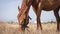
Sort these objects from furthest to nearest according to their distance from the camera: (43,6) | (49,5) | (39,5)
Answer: (49,5) → (43,6) → (39,5)

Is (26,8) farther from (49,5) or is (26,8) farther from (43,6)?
(49,5)

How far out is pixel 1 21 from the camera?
14570mm

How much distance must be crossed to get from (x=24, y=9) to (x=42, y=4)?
1.14m

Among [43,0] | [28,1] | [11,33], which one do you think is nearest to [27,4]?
[28,1]

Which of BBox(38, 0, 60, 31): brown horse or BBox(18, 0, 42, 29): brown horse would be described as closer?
BBox(18, 0, 42, 29): brown horse

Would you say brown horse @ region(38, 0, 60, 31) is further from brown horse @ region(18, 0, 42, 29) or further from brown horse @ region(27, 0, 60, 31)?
brown horse @ region(18, 0, 42, 29)

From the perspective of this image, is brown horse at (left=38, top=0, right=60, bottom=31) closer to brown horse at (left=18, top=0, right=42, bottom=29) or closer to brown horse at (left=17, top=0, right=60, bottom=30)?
brown horse at (left=17, top=0, right=60, bottom=30)

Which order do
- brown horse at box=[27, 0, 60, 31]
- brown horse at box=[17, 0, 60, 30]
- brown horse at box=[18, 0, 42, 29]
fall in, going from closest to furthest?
brown horse at box=[18, 0, 42, 29], brown horse at box=[17, 0, 60, 30], brown horse at box=[27, 0, 60, 31]

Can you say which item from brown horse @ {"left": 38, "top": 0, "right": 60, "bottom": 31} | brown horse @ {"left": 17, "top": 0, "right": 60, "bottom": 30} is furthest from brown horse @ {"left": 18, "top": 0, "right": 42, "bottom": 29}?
brown horse @ {"left": 38, "top": 0, "right": 60, "bottom": 31}

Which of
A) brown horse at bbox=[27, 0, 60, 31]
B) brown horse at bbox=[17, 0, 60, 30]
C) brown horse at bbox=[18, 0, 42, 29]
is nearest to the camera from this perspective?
brown horse at bbox=[18, 0, 42, 29]

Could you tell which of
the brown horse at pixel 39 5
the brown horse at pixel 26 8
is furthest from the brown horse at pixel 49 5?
the brown horse at pixel 26 8

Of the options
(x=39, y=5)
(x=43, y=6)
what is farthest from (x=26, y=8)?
(x=43, y=6)

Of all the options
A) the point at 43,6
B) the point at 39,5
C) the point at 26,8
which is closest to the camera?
the point at 26,8

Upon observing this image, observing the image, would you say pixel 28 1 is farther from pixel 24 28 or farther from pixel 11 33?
pixel 11 33
